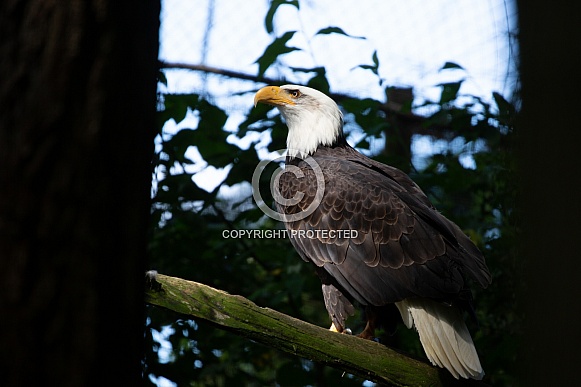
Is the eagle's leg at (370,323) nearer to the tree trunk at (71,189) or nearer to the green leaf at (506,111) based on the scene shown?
the green leaf at (506,111)

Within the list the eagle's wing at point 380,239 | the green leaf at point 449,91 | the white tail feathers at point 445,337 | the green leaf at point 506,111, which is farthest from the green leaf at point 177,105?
the green leaf at point 506,111

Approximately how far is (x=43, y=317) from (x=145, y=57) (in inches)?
21.9

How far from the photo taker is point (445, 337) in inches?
143

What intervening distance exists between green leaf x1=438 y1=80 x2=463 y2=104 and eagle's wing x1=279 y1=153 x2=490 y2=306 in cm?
74

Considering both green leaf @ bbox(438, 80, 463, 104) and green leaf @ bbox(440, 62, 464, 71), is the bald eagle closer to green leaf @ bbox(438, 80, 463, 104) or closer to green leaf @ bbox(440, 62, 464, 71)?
green leaf @ bbox(438, 80, 463, 104)

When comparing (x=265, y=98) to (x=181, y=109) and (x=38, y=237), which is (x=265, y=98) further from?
(x=38, y=237)

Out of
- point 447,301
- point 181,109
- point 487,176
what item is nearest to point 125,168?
point 447,301

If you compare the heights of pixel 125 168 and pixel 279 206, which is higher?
pixel 279 206

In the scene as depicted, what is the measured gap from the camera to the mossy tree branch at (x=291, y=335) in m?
2.93

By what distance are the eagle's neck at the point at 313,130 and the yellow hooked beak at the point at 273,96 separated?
0.10m

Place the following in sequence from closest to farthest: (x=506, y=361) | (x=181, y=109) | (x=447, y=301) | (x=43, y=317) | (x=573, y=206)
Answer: (x=573, y=206) < (x=43, y=317) < (x=447, y=301) < (x=506, y=361) < (x=181, y=109)

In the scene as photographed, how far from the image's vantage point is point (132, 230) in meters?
1.36

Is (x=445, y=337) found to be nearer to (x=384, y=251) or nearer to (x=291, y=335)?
(x=384, y=251)

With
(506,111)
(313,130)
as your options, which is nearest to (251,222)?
(313,130)
